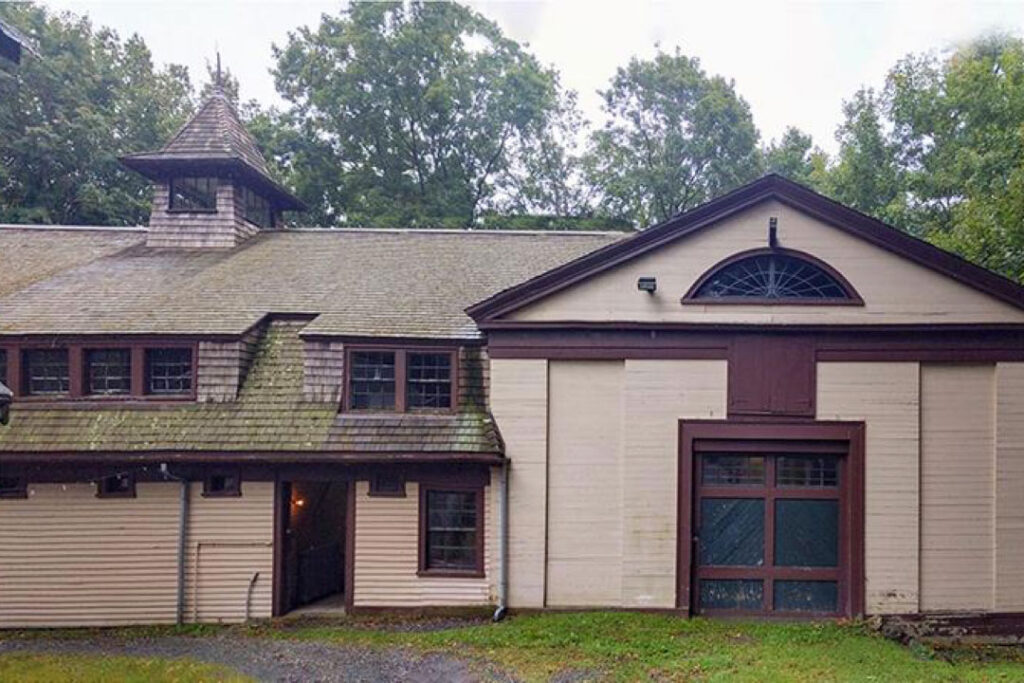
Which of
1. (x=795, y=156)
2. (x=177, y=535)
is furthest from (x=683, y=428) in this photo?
(x=795, y=156)

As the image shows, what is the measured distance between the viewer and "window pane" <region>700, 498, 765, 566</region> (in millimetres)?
9867

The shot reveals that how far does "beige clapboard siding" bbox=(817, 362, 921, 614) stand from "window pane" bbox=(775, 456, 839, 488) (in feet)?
1.58

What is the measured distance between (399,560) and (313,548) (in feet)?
6.85

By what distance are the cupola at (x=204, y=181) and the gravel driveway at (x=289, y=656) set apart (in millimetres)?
8398

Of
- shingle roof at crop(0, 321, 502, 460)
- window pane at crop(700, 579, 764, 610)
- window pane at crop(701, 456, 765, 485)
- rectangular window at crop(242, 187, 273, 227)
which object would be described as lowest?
window pane at crop(700, 579, 764, 610)

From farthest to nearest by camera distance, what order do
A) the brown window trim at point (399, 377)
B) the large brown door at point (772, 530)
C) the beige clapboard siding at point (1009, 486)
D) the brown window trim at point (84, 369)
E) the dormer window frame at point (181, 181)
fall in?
1. the dormer window frame at point (181, 181)
2. the brown window trim at point (399, 377)
3. the brown window trim at point (84, 369)
4. the large brown door at point (772, 530)
5. the beige clapboard siding at point (1009, 486)

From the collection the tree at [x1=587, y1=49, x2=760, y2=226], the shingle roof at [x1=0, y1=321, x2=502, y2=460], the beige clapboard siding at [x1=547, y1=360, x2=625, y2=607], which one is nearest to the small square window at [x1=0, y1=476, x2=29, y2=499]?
the shingle roof at [x1=0, y1=321, x2=502, y2=460]

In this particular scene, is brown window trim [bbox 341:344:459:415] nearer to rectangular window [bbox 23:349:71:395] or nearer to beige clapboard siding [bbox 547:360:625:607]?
beige clapboard siding [bbox 547:360:625:607]

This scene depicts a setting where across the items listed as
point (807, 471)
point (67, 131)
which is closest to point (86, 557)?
point (807, 471)

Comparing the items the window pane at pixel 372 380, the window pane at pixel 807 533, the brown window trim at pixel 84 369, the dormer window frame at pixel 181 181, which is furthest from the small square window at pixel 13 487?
the window pane at pixel 807 533

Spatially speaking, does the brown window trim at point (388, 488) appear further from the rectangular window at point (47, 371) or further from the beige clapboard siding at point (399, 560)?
the rectangular window at point (47, 371)

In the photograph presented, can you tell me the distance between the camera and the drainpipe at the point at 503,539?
9.71 meters

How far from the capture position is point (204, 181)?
1470 centimetres

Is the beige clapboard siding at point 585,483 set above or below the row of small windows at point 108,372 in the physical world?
below
